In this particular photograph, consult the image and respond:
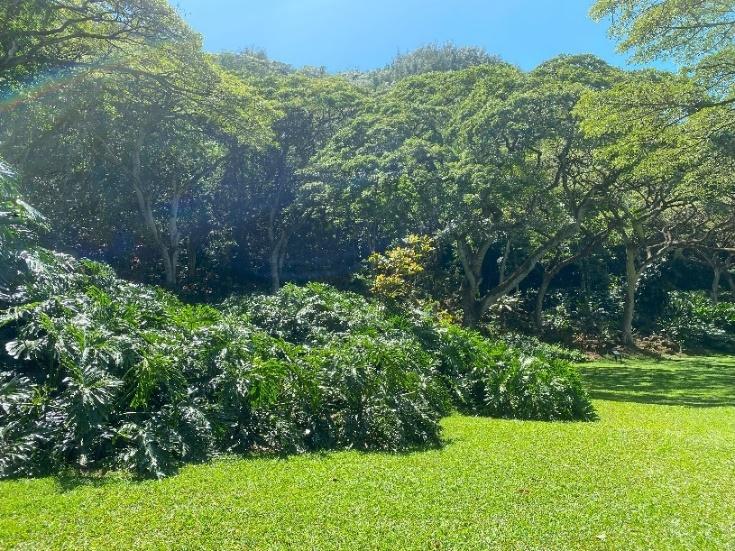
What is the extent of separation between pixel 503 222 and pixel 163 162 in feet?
41.0

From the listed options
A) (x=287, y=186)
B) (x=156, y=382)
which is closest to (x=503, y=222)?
(x=287, y=186)

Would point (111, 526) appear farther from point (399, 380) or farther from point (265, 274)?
point (265, 274)

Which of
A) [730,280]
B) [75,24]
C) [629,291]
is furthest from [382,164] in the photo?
[730,280]

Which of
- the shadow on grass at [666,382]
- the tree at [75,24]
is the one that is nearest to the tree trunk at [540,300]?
the shadow on grass at [666,382]

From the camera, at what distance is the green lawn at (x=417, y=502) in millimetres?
3957

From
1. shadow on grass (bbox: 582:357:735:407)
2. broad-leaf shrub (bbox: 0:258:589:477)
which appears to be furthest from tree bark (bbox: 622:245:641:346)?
broad-leaf shrub (bbox: 0:258:589:477)

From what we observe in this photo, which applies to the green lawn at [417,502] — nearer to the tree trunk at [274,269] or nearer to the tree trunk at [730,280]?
the tree trunk at [274,269]

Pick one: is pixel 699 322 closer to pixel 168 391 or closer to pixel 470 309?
pixel 470 309

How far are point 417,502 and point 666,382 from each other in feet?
38.4

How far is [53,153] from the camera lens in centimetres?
1841

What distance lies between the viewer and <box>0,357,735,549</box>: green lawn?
13.0ft

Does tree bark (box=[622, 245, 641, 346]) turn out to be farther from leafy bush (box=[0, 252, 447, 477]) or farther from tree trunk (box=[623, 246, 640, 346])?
leafy bush (box=[0, 252, 447, 477])

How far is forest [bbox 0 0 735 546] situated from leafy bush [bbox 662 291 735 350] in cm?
11

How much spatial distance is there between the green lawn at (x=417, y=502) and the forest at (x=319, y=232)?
60 cm
